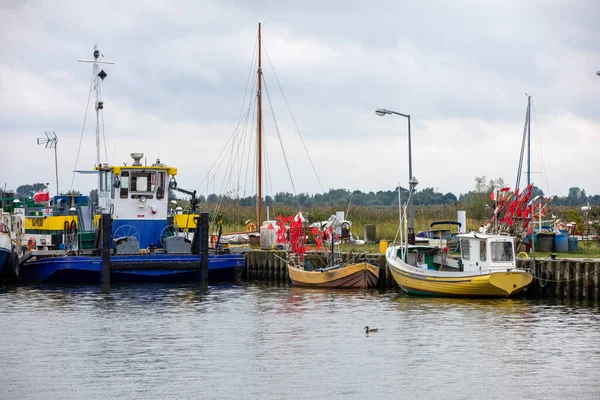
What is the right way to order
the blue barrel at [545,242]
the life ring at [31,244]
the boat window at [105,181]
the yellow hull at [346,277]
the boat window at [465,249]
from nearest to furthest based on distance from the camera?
1. the boat window at [465,249]
2. the yellow hull at [346,277]
3. the blue barrel at [545,242]
4. the boat window at [105,181]
5. the life ring at [31,244]

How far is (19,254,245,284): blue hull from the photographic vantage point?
45.4m

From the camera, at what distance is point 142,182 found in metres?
49.2

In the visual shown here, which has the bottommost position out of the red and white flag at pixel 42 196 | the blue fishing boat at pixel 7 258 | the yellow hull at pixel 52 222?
the blue fishing boat at pixel 7 258

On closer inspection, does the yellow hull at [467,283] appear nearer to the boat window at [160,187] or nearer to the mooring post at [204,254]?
the mooring post at [204,254]

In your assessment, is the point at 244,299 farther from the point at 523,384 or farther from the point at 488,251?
the point at 523,384

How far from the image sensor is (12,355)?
27.5 meters

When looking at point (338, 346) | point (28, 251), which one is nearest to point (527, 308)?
point (338, 346)

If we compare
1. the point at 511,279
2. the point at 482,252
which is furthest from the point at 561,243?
the point at 511,279

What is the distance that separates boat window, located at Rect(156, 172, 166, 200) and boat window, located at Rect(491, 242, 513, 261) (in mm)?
17406

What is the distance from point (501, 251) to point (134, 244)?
1701 cm

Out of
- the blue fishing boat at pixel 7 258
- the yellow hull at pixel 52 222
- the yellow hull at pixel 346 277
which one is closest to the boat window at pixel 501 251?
the yellow hull at pixel 346 277

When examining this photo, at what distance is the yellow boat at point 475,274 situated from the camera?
128ft

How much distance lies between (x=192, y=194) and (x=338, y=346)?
2295cm

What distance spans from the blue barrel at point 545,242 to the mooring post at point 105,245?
791 inches
